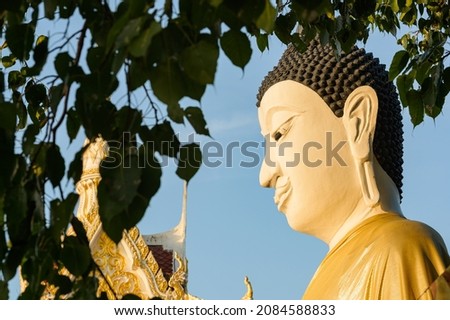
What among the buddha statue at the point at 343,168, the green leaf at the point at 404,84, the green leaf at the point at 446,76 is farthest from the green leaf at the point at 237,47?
the green leaf at the point at 446,76

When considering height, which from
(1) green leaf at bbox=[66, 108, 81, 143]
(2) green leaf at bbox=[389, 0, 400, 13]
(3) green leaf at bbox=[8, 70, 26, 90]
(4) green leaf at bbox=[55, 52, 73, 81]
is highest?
(2) green leaf at bbox=[389, 0, 400, 13]

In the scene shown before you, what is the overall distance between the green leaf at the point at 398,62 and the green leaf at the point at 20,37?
1618mm

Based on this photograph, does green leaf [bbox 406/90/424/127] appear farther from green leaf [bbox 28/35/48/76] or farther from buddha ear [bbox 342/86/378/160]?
green leaf [bbox 28/35/48/76]

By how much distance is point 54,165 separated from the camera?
246 centimetres

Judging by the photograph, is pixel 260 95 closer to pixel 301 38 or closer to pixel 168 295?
pixel 301 38

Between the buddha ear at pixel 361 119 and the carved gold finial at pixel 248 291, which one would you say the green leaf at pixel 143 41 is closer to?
the buddha ear at pixel 361 119

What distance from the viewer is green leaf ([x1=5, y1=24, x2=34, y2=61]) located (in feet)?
8.27

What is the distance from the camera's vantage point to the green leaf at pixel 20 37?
2.52 m

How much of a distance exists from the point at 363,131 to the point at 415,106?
0.24 meters

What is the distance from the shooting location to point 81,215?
724cm

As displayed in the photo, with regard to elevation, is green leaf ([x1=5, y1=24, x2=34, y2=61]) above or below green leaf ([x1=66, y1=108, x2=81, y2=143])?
above

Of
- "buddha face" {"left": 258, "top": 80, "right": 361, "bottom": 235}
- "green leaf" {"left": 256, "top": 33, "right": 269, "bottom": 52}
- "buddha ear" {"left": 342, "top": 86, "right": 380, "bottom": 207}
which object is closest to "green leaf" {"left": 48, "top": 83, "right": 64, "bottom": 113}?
"buddha face" {"left": 258, "top": 80, "right": 361, "bottom": 235}

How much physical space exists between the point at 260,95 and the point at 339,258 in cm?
85
